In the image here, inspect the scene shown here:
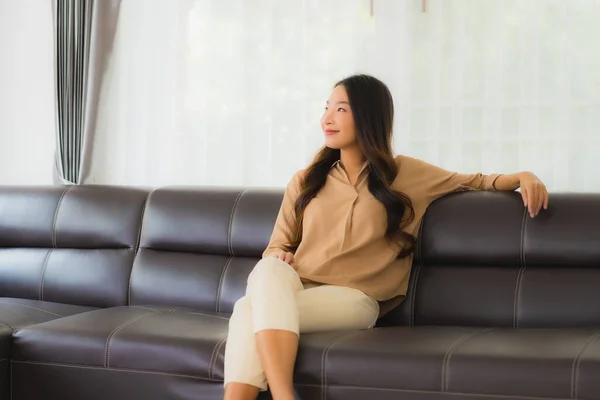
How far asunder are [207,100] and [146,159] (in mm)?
406

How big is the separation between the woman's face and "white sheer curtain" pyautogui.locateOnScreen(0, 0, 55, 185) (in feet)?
6.23

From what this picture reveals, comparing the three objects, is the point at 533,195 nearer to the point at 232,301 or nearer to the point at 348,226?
the point at 348,226

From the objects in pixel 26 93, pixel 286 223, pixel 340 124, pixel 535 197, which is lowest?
pixel 286 223

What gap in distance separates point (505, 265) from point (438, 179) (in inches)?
13.8

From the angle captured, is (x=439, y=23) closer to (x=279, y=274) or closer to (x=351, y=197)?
(x=351, y=197)

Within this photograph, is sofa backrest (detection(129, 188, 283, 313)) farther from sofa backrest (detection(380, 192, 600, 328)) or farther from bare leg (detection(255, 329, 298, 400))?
bare leg (detection(255, 329, 298, 400))

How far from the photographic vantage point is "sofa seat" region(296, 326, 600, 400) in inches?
81.7

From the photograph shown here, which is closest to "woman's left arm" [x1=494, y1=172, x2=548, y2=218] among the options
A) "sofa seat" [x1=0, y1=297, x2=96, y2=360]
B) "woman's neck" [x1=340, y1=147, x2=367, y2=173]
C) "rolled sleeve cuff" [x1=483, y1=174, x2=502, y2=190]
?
"rolled sleeve cuff" [x1=483, y1=174, x2=502, y2=190]

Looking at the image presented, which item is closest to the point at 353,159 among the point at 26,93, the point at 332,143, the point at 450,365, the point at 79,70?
the point at 332,143

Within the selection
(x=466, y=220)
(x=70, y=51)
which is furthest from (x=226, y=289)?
(x=70, y=51)

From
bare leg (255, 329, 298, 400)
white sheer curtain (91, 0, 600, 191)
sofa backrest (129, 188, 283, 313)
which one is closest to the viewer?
bare leg (255, 329, 298, 400)

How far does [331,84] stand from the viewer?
11.8ft

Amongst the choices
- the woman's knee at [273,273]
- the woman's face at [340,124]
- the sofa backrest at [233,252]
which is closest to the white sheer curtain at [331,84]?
the sofa backrest at [233,252]

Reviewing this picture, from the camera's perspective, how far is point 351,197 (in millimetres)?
2768
